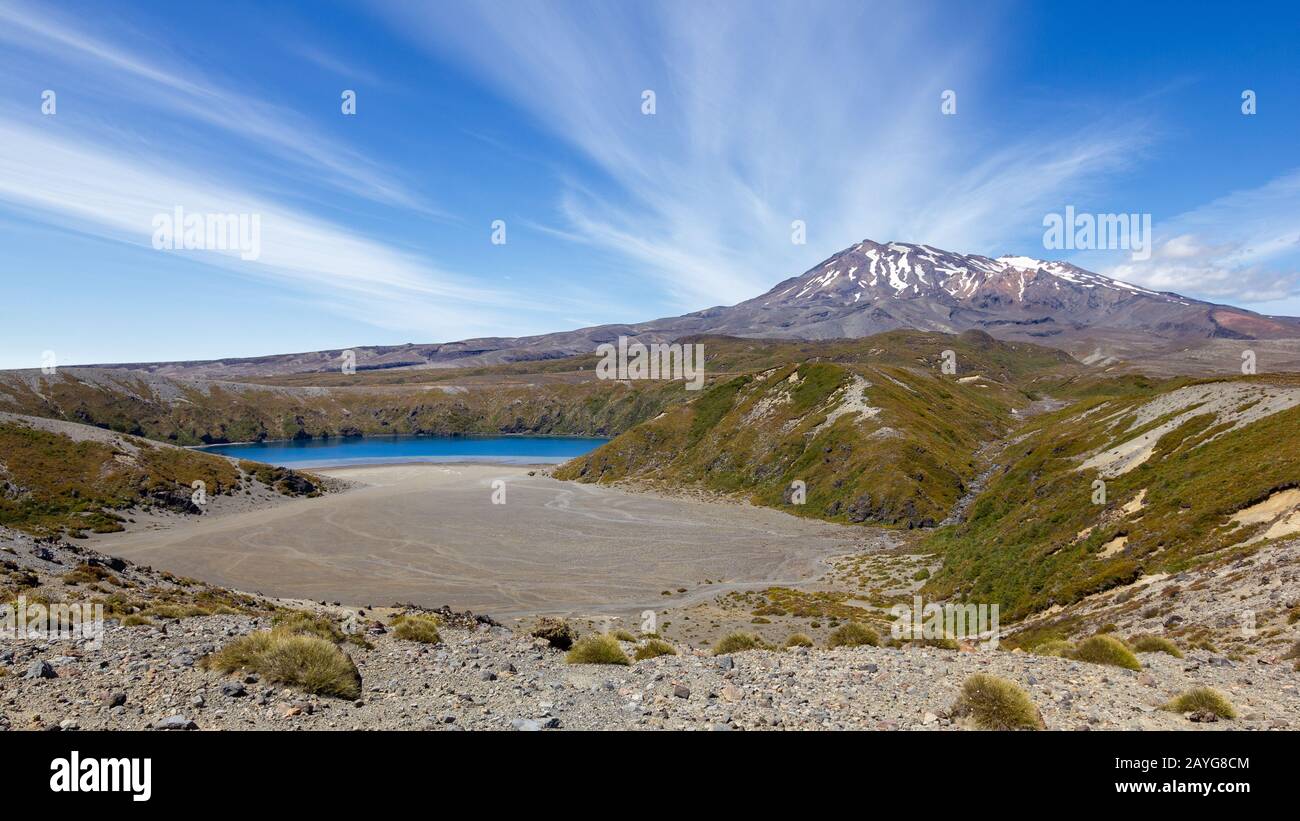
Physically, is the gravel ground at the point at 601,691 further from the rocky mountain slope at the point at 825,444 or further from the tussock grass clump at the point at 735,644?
the rocky mountain slope at the point at 825,444

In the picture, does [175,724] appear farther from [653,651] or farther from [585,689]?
[653,651]

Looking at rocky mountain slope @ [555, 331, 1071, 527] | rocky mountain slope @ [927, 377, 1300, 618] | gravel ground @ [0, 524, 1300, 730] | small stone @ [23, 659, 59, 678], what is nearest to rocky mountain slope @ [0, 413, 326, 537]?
rocky mountain slope @ [555, 331, 1071, 527]

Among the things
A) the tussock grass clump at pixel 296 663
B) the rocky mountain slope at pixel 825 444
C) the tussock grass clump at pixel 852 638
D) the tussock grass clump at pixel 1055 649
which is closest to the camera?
the tussock grass clump at pixel 296 663

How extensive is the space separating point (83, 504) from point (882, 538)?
319 ft

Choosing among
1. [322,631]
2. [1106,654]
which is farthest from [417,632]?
[1106,654]

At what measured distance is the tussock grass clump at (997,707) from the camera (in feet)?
32.1

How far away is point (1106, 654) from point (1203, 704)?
4.12 meters

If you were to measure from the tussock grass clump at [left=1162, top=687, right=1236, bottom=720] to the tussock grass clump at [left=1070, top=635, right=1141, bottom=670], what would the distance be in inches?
134

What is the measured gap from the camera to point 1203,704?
1059cm

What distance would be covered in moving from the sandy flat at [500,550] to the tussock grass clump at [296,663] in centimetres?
3449

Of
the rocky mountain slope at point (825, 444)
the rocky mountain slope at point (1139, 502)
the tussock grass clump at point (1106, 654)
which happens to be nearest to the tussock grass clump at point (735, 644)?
the tussock grass clump at point (1106, 654)
